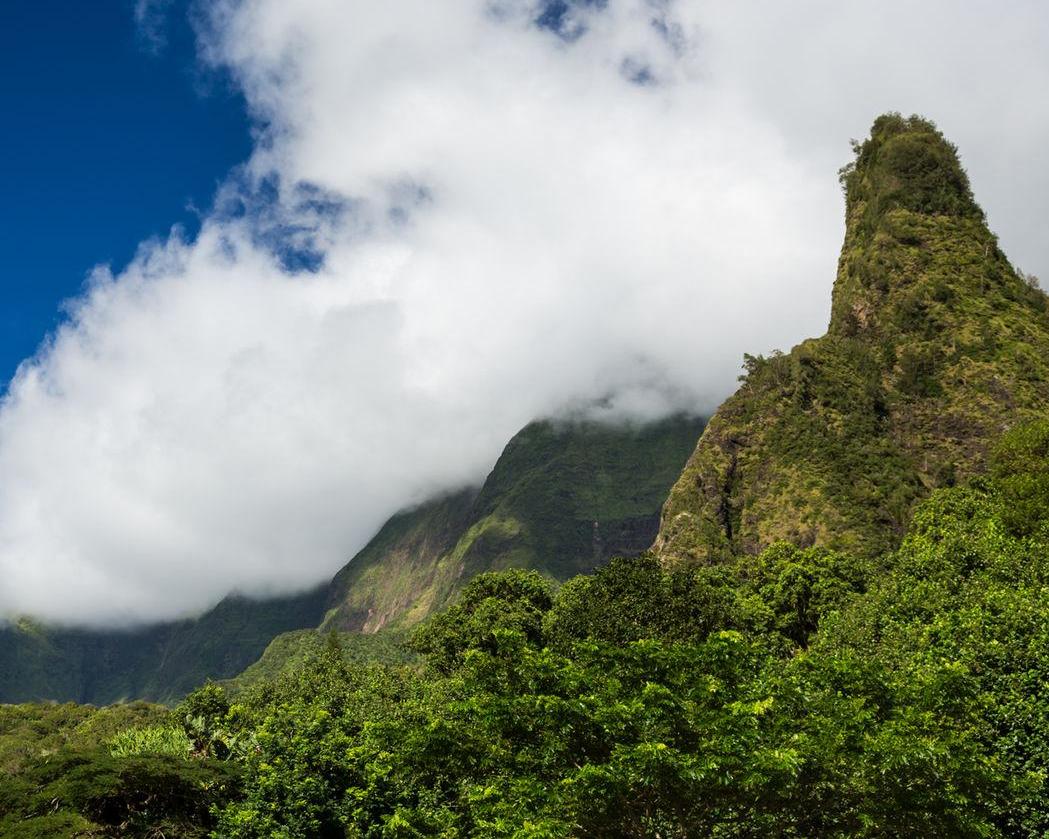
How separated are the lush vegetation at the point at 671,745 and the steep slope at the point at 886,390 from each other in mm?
63281

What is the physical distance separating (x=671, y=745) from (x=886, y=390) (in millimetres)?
117168

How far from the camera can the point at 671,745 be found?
18.3 metres

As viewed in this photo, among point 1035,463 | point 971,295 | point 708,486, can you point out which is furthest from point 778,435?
point 1035,463

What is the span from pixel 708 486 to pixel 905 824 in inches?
4174

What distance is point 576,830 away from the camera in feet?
62.2

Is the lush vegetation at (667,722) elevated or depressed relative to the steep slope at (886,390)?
depressed

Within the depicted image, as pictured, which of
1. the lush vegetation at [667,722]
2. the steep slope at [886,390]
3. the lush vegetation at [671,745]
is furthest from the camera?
the steep slope at [886,390]

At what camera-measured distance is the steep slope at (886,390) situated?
103m

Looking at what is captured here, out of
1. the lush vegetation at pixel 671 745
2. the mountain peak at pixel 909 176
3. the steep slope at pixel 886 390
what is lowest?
the lush vegetation at pixel 671 745

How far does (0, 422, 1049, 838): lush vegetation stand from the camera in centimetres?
1709

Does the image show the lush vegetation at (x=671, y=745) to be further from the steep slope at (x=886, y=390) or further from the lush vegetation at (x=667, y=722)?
the steep slope at (x=886, y=390)

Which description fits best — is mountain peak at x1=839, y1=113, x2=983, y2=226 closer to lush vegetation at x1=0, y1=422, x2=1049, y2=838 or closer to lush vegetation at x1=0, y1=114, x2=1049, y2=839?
lush vegetation at x1=0, y1=114, x2=1049, y2=839

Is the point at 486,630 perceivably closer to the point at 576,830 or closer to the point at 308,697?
the point at 308,697

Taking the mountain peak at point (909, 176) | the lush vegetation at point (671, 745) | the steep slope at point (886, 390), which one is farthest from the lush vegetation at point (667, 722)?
the mountain peak at point (909, 176)
